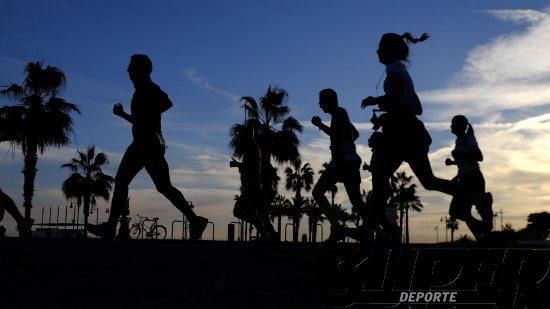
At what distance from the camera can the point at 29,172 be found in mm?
32844

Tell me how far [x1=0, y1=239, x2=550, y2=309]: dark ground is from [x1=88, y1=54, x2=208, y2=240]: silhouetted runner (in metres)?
1.18

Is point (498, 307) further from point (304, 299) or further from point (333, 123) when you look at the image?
point (333, 123)

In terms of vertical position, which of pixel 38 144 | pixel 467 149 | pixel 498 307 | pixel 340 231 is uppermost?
pixel 38 144

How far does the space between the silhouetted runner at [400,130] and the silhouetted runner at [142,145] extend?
2402 millimetres

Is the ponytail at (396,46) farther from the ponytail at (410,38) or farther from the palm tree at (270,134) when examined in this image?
the palm tree at (270,134)

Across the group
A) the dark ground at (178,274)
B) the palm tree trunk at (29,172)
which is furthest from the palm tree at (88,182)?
the dark ground at (178,274)

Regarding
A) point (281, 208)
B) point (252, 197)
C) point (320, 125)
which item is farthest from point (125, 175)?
point (281, 208)

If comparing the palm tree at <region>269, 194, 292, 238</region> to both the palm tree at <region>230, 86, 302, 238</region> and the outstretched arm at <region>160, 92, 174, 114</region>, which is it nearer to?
the palm tree at <region>230, 86, 302, 238</region>

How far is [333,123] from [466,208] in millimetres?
1939

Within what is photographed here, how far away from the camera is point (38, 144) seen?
3259 cm

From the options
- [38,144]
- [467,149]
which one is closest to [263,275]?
[467,149]

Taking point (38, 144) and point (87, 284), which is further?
point (38, 144)

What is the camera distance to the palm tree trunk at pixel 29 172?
106ft

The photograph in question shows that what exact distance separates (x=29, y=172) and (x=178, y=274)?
30.3 m
